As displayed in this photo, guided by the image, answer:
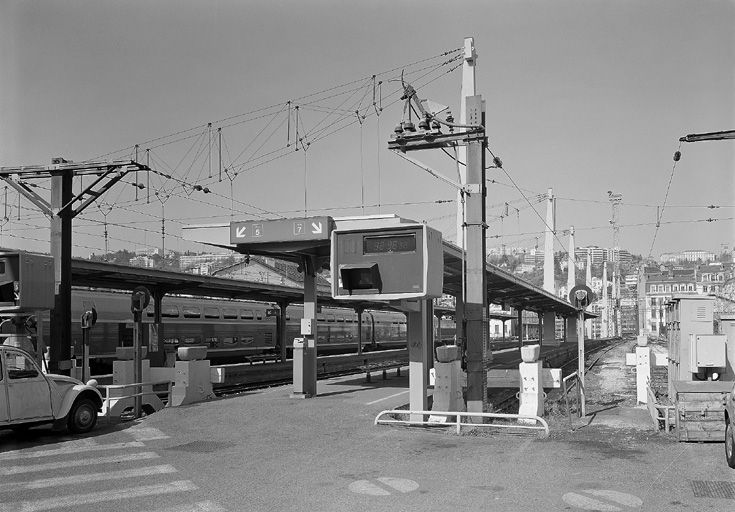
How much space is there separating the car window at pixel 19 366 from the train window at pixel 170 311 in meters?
20.8

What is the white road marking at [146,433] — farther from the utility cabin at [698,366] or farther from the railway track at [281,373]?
the utility cabin at [698,366]

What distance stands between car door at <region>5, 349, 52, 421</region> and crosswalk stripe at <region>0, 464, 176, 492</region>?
144 inches

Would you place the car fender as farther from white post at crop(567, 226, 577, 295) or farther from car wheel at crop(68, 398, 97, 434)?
white post at crop(567, 226, 577, 295)

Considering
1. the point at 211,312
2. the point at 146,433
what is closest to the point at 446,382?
the point at 146,433

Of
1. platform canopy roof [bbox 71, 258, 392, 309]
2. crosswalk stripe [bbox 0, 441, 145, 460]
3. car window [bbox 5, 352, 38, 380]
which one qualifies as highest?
platform canopy roof [bbox 71, 258, 392, 309]

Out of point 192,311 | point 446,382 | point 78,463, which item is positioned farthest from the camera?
point 192,311

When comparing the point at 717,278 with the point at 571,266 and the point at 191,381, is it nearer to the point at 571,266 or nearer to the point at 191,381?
the point at 571,266

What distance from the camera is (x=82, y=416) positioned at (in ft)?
47.3

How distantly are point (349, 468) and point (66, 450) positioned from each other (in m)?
5.11

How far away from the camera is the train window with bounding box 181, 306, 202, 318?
35594mm

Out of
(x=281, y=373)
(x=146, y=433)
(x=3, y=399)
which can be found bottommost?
(x=281, y=373)

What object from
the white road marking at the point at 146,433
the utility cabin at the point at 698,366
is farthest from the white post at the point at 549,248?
the white road marking at the point at 146,433

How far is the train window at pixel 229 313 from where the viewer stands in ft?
126

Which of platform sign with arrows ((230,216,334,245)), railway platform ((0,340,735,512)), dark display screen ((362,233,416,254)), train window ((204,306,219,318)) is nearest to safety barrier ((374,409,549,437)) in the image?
railway platform ((0,340,735,512))
